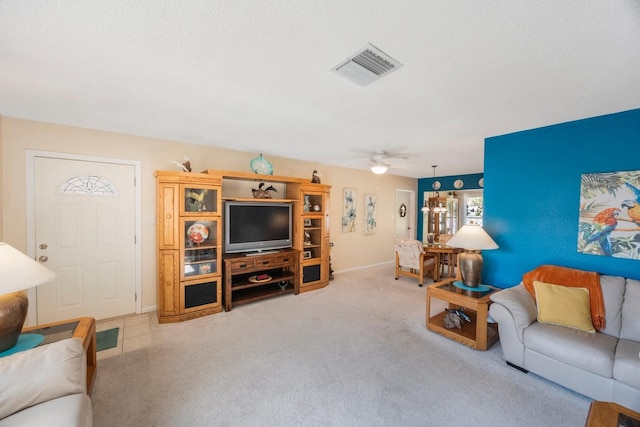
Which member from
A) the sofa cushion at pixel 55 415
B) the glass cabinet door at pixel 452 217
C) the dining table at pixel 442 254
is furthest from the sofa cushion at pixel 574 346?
the glass cabinet door at pixel 452 217

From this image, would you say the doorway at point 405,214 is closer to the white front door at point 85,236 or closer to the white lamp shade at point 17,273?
the white front door at point 85,236

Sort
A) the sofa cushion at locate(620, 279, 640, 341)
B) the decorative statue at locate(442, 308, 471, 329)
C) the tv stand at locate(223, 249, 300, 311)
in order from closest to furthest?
the sofa cushion at locate(620, 279, 640, 341)
the decorative statue at locate(442, 308, 471, 329)
the tv stand at locate(223, 249, 300, 311)

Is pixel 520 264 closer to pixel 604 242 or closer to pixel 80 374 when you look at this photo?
pixel 604 242

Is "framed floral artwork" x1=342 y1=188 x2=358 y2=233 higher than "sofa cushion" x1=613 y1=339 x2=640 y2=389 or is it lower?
higher


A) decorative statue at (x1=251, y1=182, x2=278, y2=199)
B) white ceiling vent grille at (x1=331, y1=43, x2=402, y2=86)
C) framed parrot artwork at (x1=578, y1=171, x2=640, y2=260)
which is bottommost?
framed parrot artwork at (x1=578, y1=171, x2=640, y2=260)

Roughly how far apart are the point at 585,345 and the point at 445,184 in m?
5.29

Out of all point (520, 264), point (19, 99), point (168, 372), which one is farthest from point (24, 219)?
point (520, 264)

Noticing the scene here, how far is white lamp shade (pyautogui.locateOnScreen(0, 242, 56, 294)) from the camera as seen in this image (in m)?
1.46

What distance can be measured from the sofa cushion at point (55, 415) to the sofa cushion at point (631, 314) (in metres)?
3.74

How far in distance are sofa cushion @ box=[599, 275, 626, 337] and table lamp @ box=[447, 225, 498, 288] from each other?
0.88m

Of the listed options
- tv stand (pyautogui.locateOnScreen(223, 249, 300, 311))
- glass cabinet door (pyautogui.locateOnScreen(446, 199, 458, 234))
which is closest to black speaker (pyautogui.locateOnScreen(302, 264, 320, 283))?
tv stand (pyautogui.locateOnScreen(223, 249, 300, 311))

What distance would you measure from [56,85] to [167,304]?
8.01 feet

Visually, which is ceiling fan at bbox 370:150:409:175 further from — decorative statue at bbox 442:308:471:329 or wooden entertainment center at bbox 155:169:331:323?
decorative statue at bbox 442:308:471:329

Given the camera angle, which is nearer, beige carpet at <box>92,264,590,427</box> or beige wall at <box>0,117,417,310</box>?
beige carpet at <box>92,264,590,427</box>
